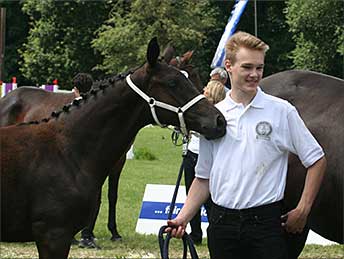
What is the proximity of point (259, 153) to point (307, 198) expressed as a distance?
333 millimetres

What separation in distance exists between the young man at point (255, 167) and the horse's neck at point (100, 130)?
5.10 ft

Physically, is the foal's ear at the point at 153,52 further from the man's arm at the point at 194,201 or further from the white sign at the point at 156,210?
the white sign at the point at 156,210

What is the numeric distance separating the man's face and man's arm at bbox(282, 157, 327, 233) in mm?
514

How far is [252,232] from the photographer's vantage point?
375 cm

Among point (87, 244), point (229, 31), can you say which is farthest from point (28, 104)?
point (229, 31)

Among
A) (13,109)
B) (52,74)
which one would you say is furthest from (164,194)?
(52,74)

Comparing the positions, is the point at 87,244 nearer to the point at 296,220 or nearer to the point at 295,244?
the point at 295,244

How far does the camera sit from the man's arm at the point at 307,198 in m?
3.73

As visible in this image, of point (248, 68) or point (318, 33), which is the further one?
point (318, 33)

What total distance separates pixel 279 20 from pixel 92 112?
1638 inches

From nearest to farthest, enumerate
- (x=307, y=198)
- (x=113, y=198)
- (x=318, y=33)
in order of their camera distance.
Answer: (x=307, y=198), (x=113, y=198), (x=318, y=33)

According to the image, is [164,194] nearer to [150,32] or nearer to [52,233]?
[52,233]

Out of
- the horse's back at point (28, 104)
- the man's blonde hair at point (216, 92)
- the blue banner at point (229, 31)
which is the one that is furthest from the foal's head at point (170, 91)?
the blue banner at point (229, 31)

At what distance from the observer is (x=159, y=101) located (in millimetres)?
5043
